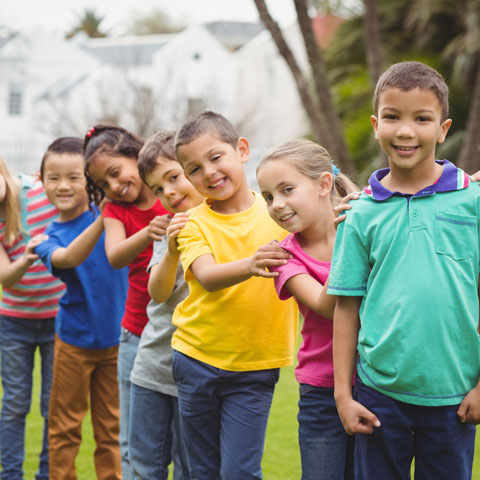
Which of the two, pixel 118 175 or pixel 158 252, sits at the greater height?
pixel 118 175

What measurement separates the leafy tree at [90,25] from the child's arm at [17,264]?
59814 mm

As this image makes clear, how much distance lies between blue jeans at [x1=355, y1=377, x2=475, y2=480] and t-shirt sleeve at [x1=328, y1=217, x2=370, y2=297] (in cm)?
28

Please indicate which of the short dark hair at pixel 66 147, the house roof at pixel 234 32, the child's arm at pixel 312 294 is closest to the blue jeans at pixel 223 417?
the child's arm at pixel 312 294

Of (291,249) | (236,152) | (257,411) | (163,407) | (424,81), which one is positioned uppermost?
(424,81)

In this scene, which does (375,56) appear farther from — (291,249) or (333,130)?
(291,249)

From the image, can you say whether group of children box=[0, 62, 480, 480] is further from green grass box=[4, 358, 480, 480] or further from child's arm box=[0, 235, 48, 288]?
green grass box=[4, 358, 480, 480]

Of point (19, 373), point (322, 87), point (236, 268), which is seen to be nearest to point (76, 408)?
point (19, 373)

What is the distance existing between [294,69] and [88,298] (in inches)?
195

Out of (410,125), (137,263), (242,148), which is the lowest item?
(137,263)

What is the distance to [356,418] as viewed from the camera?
2.02 m

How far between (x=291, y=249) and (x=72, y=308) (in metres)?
1.54

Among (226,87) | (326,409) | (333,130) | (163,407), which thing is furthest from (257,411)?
(226,87)

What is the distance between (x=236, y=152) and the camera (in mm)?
2664

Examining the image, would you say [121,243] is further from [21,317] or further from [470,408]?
A: [470,408]
